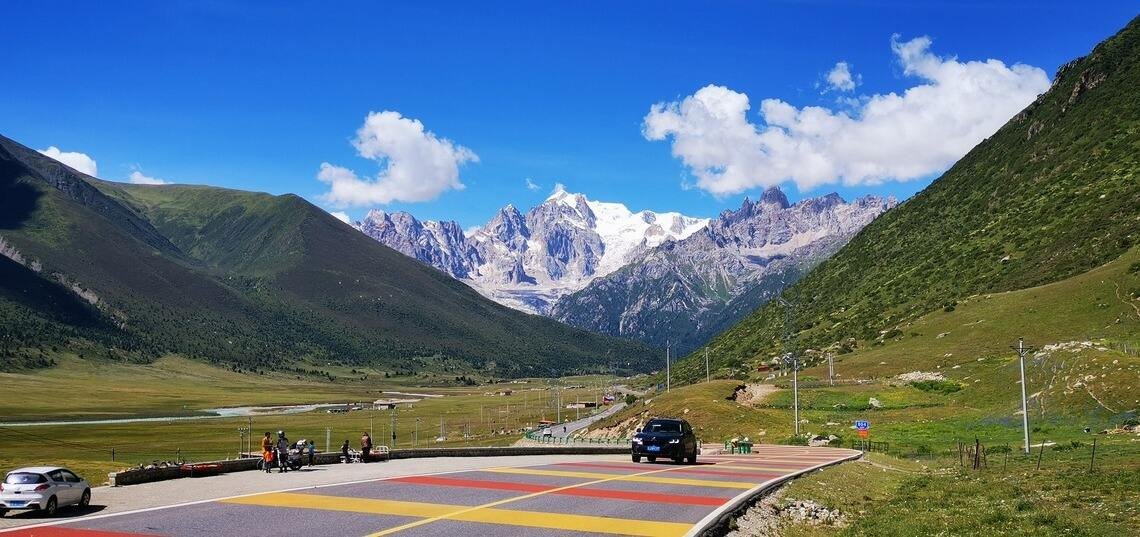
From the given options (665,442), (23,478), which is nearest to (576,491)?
(665,442)

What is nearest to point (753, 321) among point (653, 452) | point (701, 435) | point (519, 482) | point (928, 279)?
point (928, 279)

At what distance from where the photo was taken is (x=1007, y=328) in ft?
323

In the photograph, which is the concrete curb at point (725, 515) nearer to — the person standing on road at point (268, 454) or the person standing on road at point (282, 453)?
the person standing on road at point (282, 453)

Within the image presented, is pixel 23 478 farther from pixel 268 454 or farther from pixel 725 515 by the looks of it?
pixel 725 515

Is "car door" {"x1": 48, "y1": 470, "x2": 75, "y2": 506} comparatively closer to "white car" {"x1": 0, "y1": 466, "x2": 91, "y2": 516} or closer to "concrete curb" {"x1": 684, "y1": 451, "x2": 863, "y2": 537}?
"white car" {"x1": 0, "y1": 466, "x2": 91, "y2": 516}

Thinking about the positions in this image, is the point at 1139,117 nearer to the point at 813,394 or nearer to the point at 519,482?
the point at 813,394

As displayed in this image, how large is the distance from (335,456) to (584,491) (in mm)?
19639

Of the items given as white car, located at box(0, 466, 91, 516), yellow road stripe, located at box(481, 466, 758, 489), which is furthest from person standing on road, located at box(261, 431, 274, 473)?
white car, located at box(0, 466, 91, 516)

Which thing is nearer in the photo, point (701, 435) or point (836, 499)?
point (836, 499)

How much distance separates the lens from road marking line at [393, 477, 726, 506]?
86.4ft

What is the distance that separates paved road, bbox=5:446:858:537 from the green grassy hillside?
80.2 m

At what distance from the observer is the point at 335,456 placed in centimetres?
4344

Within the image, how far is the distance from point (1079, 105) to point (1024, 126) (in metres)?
17.2

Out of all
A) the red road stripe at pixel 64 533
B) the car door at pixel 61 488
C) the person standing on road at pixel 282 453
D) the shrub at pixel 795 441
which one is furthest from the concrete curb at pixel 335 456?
the shrub at pixel 795 441
